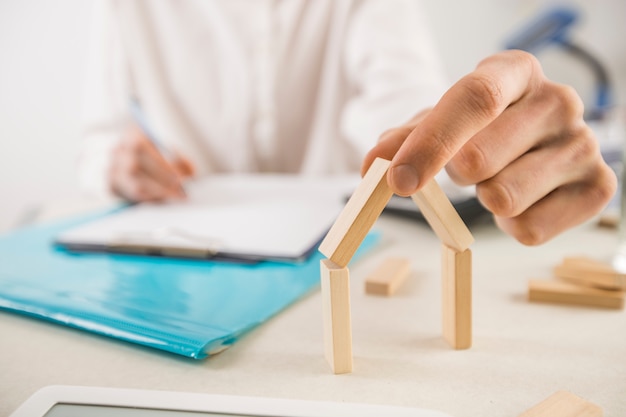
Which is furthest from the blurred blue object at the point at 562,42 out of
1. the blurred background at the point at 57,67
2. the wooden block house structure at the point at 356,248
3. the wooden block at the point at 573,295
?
the wooden block house structure at the point at 356,248

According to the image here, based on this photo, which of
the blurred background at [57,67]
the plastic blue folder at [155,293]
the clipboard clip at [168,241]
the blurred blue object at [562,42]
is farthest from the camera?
the blurred background at [57,67]

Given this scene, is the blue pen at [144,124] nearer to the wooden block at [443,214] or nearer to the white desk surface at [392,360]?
the white desk surface at [392,360]

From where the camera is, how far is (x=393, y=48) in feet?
3.59

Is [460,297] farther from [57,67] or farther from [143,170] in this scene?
[57,67]

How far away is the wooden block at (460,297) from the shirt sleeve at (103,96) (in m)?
0.83

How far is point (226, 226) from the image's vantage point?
0.68 metres

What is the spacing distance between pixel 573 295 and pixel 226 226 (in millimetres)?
422

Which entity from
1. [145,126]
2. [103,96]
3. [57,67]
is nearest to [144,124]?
[145,126]

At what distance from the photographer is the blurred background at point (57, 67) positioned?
5.72 feet

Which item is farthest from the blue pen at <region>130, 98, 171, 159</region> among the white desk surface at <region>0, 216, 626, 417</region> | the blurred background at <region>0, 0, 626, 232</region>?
A: the blurred background at <region>0, 0, 626, 232</region>

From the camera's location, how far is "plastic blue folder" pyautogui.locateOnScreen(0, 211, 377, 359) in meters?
0.39

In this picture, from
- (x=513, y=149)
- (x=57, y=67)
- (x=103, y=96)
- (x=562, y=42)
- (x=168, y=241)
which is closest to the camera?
(x=513, y=149)

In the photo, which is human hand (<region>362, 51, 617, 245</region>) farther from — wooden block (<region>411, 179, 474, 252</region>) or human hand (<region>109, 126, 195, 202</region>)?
human hand (<region>109, 126, 195, 202</region>)

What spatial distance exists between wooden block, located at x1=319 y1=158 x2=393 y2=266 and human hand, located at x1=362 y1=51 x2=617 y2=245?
Result: 11mm
